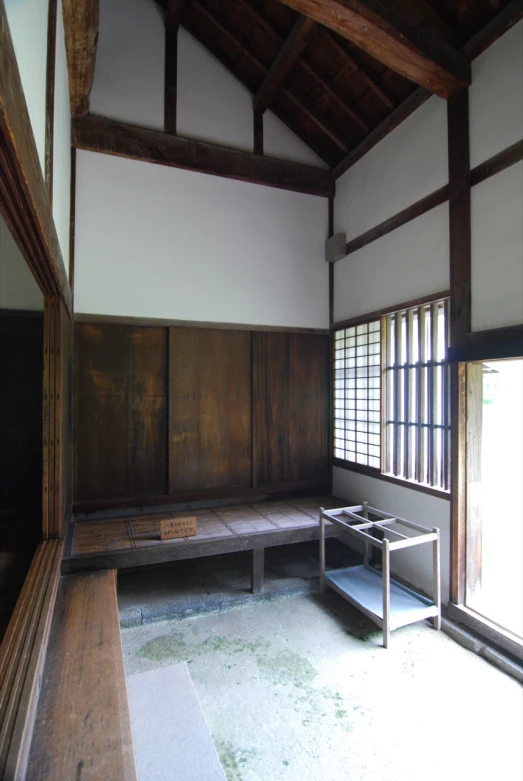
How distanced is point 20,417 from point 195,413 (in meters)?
1.51

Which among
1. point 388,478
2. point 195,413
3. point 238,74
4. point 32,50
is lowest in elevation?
point 388,478

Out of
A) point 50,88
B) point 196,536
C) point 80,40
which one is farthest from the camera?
point 196,536

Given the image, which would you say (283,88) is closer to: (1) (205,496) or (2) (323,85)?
(2) (323,85)

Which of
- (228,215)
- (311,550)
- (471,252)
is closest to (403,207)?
(471,252)

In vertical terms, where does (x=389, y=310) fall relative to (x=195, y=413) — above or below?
above

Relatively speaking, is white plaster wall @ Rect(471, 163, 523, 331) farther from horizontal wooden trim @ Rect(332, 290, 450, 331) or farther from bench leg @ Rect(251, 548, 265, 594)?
bench leg @ Rect(251, 548, 265, 594)

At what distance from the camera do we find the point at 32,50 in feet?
5.06

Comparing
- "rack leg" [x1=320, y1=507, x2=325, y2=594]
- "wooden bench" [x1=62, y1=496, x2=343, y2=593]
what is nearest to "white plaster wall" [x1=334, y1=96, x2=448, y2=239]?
"rack leg" [x1=320, y1=507, x2=325, y2=594]

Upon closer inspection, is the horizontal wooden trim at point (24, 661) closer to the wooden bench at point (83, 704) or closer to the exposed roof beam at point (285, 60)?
the wooden bench at point (83, 704)

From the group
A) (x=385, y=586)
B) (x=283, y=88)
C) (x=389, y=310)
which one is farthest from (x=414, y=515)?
(x=283, y=88)

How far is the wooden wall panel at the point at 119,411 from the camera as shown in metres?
3.69

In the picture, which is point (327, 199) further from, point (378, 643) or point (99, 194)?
point (378, 643)

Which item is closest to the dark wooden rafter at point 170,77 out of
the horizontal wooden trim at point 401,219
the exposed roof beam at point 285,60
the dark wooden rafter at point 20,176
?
the exposed roof beam at point 285,60

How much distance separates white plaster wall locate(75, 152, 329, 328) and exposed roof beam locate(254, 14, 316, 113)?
87cm
